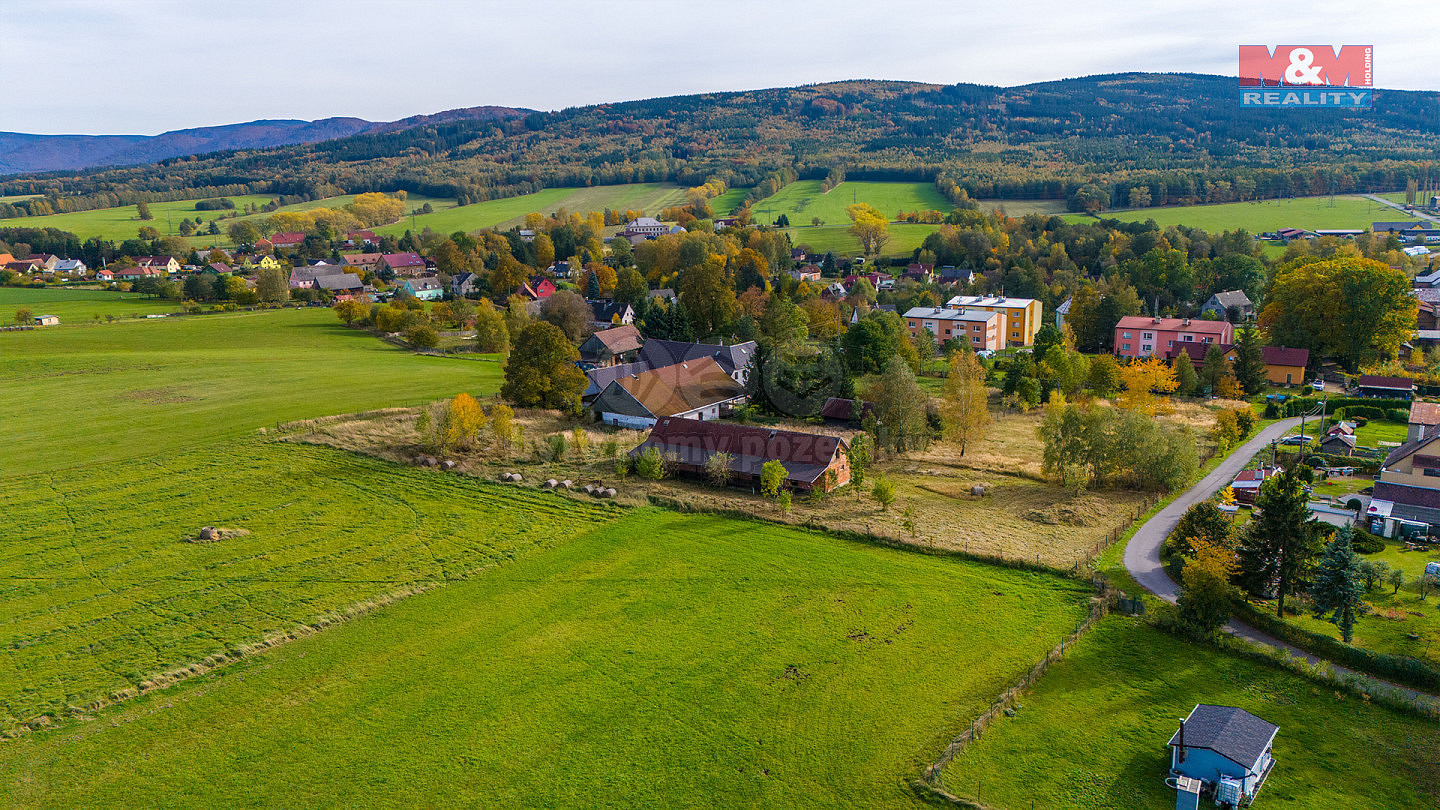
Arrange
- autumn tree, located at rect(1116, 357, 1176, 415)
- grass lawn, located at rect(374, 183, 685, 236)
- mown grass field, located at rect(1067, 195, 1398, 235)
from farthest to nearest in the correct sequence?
1. grass lawn, located at rect(374, 183, 685, 236)
2. mown grass field, located at rect(1067, 195, 1398, 235)
3. autumn tree, located at rect(1116, 357, 1176, 415)

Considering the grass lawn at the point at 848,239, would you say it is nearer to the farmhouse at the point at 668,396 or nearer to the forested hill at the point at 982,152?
the forested hill at the point at 982,152

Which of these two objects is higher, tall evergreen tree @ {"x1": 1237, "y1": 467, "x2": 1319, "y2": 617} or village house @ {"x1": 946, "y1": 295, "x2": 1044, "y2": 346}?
village house @ {"x1": 946, "y1": 295, "x2": 1044, "y2": 346}

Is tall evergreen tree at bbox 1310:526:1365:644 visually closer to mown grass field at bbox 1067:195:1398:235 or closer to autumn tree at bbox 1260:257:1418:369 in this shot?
autumn tree at bbox 1260:257:1418:369

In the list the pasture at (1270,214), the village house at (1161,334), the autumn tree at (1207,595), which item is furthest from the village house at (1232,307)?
the autumn tree at (1207,595)

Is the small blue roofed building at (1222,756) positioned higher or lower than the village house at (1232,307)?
lower

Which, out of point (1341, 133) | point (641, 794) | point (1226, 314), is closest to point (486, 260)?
point (1226, 314)

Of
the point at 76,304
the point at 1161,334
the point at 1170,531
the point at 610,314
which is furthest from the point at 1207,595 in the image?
the point at 76,304

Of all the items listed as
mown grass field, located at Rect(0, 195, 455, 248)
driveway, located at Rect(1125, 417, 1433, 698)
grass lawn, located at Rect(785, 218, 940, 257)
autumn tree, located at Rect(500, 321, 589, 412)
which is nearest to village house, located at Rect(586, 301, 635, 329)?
autumn tree, located at Rect(500, 321, 589, 412)
